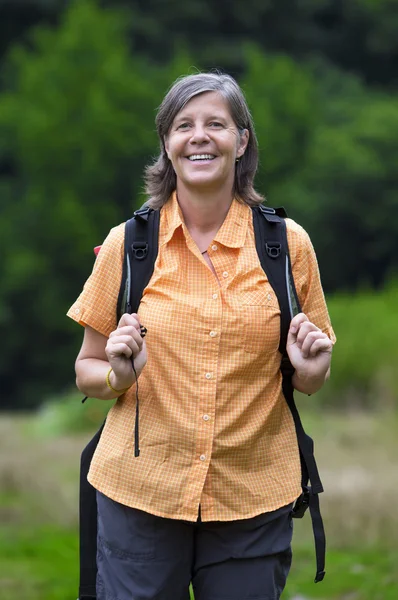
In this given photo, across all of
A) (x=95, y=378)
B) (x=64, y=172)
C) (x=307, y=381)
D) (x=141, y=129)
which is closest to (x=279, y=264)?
(x=307, y=381)

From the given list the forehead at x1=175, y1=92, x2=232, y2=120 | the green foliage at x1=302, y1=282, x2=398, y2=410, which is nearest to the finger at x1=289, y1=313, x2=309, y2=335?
the forehead at x1=175, y1=92, x2=232, y2=120

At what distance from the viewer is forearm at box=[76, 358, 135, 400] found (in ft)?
11.0

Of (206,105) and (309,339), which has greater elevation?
(206,105)

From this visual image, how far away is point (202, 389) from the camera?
3.22m

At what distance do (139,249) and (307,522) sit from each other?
461 centimetres

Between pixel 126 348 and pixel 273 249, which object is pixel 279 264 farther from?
pixel 126 348

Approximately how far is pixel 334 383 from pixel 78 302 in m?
11.4

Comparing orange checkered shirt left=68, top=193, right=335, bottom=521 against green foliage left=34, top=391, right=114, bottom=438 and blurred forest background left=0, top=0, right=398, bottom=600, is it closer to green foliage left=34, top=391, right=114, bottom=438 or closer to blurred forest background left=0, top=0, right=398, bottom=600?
green foliage left=34, top=391, right=114, bottom=438

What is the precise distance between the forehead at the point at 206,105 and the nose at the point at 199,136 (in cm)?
5

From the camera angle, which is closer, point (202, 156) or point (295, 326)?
point (295, 326)

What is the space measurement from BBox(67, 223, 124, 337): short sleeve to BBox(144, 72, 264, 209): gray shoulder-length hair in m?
0.20

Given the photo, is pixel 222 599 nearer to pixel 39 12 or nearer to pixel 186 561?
pixel 186 561

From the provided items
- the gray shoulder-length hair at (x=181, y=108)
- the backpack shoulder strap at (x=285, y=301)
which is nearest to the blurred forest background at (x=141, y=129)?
the gray shoulder-length hair at (x=181, y=108)

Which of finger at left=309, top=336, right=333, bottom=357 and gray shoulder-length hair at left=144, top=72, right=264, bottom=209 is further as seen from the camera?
gray shoulder-length hair at left=144, top=72, right=264, bottom=209
